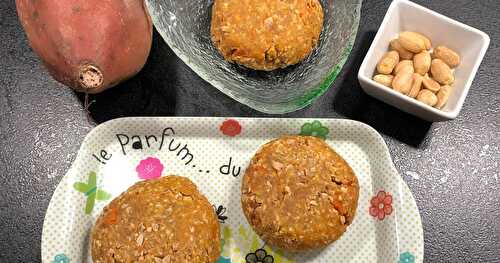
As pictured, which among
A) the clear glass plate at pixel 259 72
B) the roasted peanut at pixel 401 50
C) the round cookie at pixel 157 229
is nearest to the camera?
the round cookie at pixel 157 229

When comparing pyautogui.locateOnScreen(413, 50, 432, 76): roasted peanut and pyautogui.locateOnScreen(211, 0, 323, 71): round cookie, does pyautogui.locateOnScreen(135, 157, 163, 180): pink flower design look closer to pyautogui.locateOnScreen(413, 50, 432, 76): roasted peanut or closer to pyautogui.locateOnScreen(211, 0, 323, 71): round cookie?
pyautogui.locateOnScreen(211, 0, 323, 71): round cookie

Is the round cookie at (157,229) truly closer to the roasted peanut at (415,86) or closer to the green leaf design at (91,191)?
the green leaf design at (91,191)

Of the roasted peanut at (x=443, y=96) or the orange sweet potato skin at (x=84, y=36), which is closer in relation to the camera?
the orange sweet potato skin at (x=84, y=36)

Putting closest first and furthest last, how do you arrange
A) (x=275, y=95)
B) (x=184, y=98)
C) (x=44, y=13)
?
(x=44, y=13) → (x=275, y=95) → (x=184, y=98)

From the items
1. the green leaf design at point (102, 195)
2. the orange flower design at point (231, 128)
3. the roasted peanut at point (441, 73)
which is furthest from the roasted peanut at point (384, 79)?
the green leaf design at point (102, 195)

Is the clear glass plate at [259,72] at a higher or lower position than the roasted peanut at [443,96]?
higher

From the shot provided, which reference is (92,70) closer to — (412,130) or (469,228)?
(412,130)

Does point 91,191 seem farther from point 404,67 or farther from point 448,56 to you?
point 448,56

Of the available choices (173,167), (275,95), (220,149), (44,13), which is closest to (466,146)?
(275,95)
